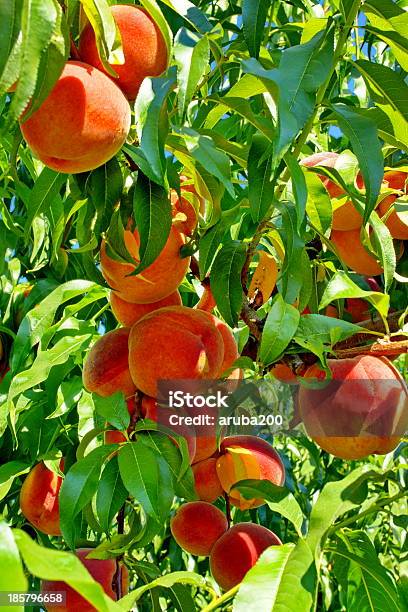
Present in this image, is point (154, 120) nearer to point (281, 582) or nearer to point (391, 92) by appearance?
point (391, 92)

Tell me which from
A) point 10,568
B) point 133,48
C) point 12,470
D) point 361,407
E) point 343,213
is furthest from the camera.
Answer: point 12,470

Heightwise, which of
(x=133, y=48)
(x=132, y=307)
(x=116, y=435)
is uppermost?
(x=133, y=48)

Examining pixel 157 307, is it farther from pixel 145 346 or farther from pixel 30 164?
pixel 30 164

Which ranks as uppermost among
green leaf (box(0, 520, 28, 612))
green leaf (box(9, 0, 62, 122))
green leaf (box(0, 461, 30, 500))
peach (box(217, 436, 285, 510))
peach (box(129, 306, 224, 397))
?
green leaf (box(9, 0, 62, 122))

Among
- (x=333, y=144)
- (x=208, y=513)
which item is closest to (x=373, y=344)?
(x=208, y=513)

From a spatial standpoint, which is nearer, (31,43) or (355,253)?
(31,43)

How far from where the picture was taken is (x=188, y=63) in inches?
28.1

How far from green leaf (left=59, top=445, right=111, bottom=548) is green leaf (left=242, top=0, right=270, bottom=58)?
1.43ft

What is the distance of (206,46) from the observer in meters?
0.73

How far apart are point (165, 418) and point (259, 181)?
0.30m

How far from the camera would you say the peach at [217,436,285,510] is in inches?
43.4

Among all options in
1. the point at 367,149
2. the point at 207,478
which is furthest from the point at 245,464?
the point at 367,149

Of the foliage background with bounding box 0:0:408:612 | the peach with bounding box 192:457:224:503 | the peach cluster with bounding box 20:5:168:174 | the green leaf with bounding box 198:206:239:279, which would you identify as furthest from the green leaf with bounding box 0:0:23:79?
the peach with bounding box 192:457:224:503

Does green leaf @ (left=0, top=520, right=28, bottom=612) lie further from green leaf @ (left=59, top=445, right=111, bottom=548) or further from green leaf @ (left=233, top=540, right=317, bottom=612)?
green leaf @ (left=59, top=445, right=111, bottom=548)
